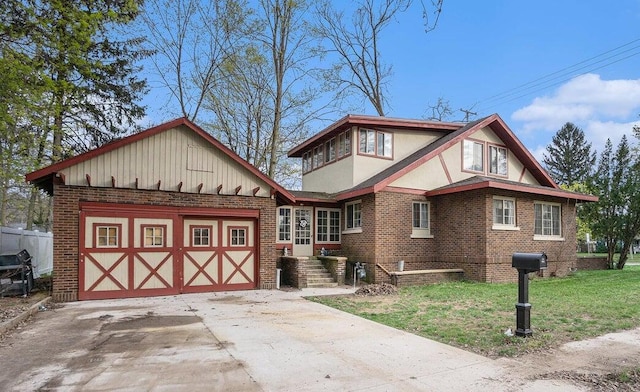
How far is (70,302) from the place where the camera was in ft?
34.2

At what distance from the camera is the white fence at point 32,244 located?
14391mm

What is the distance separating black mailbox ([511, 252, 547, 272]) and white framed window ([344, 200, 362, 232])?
9.11 m

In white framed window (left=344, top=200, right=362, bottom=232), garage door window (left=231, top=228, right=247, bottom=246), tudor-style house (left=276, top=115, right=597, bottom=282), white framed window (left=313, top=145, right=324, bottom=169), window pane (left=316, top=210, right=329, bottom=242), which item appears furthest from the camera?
white framed window (left=313, top=145, right=324, bottom=169)

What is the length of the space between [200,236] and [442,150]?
9756mm

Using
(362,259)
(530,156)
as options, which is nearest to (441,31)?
(362,259)

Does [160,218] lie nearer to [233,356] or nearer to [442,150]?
[233,356]

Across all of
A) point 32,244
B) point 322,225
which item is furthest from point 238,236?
point 32,244

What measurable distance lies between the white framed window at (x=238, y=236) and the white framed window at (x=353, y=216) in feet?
15.3

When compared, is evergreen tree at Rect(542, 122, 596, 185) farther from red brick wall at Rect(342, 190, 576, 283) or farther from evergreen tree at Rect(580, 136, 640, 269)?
red brick wall at Rect(342, 190, 576, 283)

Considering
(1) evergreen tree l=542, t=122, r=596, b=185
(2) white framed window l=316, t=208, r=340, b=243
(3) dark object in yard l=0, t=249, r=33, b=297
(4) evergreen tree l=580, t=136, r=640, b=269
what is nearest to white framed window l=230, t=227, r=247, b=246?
(2) white framed window l=316, t=208, r=340, b=243

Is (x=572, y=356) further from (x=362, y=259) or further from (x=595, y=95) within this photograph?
(x=595, y=95)

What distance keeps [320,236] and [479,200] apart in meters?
6.31

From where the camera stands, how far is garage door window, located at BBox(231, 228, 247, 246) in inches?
508

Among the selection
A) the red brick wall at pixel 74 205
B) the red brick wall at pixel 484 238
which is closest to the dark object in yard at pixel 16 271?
the red brick wall at pixel 74 205
